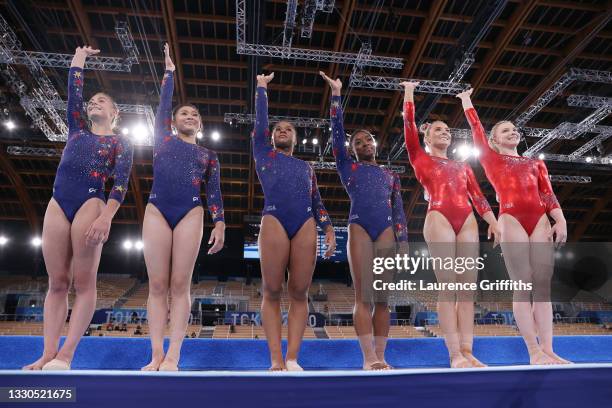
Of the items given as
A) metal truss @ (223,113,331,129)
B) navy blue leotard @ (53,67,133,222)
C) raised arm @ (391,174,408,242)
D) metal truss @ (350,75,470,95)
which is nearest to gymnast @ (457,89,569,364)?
raised arm @ (391,174,408,242)

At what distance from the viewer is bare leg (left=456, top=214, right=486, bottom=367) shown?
3.28m

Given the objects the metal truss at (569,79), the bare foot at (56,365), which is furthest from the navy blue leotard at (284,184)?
the metal truss at (569,79)

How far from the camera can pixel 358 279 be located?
11.1ft

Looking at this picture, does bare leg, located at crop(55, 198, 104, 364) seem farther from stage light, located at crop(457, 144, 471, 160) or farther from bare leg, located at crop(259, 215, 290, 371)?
stage light, located at crop(457, 144, 471, 160)

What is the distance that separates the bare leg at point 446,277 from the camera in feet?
10.5

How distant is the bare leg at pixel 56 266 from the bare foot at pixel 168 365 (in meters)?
0.80

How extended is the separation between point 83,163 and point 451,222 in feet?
9.35

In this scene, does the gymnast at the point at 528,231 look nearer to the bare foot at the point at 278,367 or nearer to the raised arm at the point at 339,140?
the raised arm at the point at 339,140

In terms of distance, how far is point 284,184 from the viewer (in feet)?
11.0

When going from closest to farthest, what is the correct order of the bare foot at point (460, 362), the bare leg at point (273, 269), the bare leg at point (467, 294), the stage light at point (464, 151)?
the bare foot at point (460, 362) → the bare leg at point (273, 269) → the bare leg at point (467, 294) → the stage light at point (464, 151)

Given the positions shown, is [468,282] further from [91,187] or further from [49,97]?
[49,97]

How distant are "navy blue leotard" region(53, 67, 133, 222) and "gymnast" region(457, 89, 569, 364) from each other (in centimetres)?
303

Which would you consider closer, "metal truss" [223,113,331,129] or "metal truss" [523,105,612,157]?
"metal truss" [523,105,612,157]

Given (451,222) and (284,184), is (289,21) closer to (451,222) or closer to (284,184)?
(284,184)
